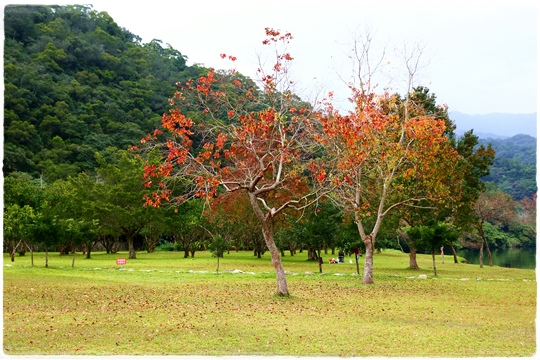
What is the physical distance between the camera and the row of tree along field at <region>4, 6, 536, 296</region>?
15.5 meters

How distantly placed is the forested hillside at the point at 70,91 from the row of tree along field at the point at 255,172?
0.71 ft

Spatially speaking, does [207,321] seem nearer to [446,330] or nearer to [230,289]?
[446,330]

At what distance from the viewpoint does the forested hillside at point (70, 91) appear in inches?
1848

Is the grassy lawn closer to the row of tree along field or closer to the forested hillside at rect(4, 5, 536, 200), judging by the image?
the row of tree along field

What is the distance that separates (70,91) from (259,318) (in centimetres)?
4807

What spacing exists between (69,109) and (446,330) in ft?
157

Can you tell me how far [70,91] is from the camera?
5456 centimetres

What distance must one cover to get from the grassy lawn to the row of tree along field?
2.32 m

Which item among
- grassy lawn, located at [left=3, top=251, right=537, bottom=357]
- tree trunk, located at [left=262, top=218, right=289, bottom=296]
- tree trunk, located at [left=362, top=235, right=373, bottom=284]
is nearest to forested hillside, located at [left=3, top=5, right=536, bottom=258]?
tree trunk, located at [left=262, top=218, right=289, bottom=296]

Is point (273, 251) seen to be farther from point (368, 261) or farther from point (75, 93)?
point (75, 93)

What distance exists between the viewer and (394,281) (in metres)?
22.2

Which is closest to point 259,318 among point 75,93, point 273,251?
→ point 273,251

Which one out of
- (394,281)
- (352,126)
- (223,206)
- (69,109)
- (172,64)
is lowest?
(394,281)

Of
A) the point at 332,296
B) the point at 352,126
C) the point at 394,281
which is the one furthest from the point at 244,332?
the point at 394,281
